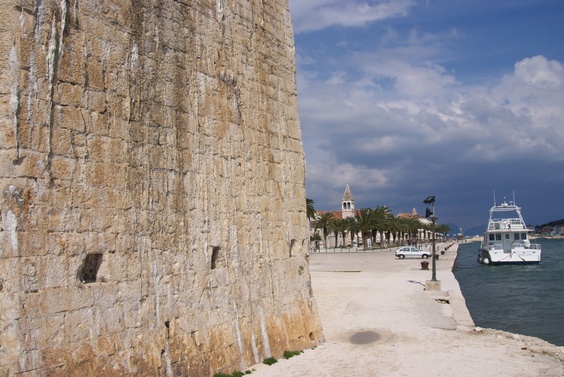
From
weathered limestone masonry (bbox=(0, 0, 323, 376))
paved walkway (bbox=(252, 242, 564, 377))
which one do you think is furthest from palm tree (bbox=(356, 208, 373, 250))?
weathered limestone masonry (bbox=(0, 0, 323, 376))

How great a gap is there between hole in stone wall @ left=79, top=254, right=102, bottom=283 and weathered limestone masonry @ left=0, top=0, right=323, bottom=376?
0.03 meters

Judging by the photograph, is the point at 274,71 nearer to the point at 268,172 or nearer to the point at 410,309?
the point at 268,172

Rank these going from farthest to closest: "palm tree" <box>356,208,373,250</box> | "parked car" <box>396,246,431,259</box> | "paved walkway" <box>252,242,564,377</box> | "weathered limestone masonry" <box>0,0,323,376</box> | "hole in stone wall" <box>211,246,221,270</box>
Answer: "palm tree" <box>356,208,373,250</box> → "parked car" <box>396,246,431,259</box> → "paved walkway" <box>252,242,564,377</box> → "hole in stone wall" <box>211,246,221,270</box> → "weathered limestone masonry" <box>0,0,323,376</box>

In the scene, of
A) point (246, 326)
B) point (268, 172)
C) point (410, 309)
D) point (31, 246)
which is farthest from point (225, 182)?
point (410, 309)

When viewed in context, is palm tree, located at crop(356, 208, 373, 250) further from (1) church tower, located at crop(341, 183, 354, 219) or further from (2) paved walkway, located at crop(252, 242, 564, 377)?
(2) paved walkway, located at crop(252, 242, 564, 377)

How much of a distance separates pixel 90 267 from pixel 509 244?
178 ft

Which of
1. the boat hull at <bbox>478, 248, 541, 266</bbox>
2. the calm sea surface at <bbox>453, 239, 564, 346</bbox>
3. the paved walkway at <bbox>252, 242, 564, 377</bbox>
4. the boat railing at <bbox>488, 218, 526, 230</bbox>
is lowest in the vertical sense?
the calm sea surface at <bbox>453, 239, 564, 346</bbox>

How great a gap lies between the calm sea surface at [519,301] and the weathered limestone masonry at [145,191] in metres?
10.7

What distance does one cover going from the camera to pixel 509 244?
55.0m

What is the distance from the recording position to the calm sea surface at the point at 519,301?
1894cm

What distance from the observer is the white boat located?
51.8m

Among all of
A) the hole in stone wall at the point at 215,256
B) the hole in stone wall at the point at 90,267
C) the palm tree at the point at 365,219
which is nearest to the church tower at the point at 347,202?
the palm tree at the point at 365,219

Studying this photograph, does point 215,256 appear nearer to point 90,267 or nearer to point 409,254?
point 90,267

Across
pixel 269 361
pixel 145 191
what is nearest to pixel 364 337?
pixel 269 361
